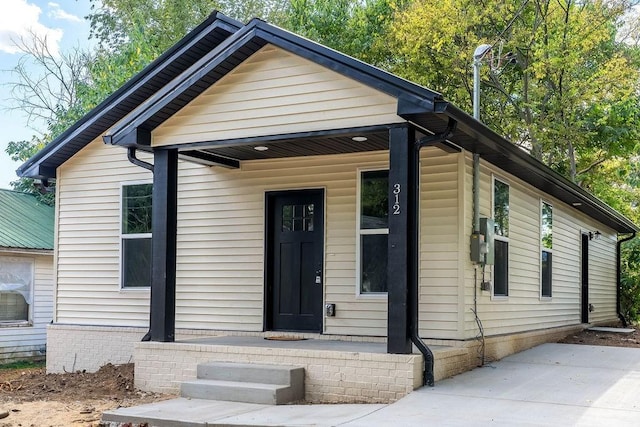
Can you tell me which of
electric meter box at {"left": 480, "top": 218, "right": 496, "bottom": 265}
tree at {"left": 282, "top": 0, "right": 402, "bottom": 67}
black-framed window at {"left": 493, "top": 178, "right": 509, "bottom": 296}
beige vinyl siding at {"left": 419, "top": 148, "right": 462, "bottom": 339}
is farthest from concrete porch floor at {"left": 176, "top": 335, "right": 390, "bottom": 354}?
tree at {"left": 282, "top": 0, "right": 402, "bottom": 67}

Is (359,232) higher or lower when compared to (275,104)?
lower

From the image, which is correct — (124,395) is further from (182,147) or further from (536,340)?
(536,340)

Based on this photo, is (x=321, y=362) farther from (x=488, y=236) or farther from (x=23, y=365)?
(x=23, y=365)

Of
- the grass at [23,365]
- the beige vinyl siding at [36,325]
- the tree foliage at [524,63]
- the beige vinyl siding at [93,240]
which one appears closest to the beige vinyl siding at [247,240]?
the beige vinyl siding at [93,240]

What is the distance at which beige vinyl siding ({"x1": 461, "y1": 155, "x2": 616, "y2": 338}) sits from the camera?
364 inches

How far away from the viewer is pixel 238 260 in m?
10.4

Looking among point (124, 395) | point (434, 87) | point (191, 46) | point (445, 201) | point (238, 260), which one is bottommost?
point (124, 395)

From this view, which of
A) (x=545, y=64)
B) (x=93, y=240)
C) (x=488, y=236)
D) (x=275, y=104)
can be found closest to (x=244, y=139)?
(x=275, y=104)

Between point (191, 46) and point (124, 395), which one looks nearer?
point (124, 395)

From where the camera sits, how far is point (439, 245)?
8750mm

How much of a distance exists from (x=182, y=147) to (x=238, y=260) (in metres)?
2.19

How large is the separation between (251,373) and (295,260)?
8.39 ft

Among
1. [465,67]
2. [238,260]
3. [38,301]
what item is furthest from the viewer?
[465,67]

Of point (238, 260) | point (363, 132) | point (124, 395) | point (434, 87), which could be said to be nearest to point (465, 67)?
point (434, 87)
